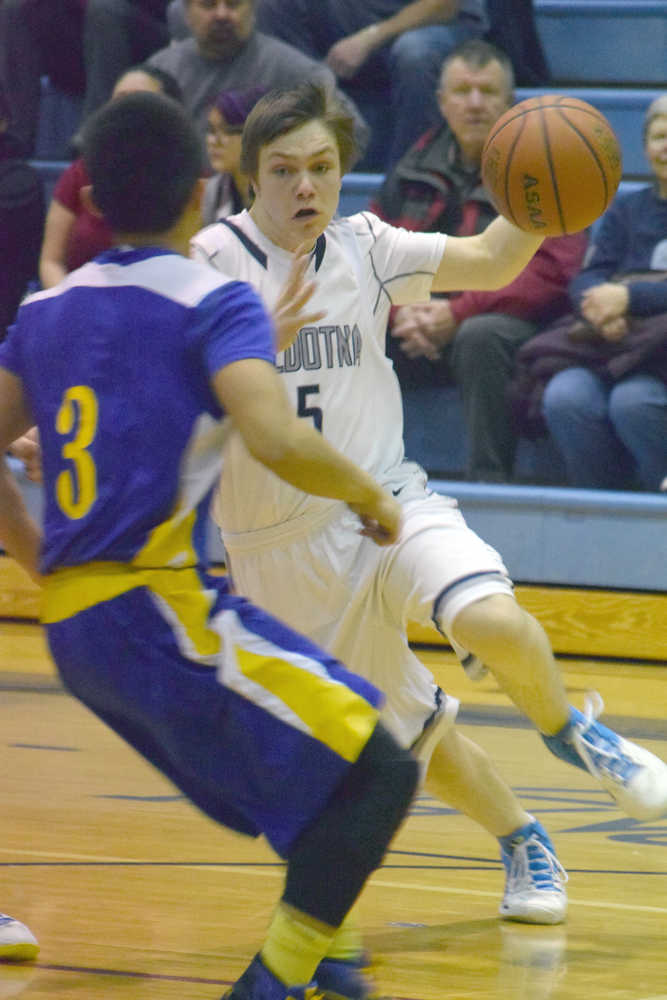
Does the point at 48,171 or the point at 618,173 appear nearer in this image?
the point at 618,173

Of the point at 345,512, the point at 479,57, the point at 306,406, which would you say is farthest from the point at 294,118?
the point at 479,57

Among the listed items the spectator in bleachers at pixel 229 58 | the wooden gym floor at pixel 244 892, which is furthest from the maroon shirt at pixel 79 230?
the wooden gym floor at pixel 244 892

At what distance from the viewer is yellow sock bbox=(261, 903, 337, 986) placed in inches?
85.8

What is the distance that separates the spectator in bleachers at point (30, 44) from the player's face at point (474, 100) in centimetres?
242

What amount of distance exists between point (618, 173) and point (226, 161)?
3.12 m

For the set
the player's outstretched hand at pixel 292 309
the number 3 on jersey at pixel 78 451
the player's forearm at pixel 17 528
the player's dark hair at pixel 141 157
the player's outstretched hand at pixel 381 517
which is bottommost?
the player's forearm at pixel 17 528

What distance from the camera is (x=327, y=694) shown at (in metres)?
2.18

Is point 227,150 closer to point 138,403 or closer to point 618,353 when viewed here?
point 618,353

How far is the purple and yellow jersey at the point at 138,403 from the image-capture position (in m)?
2.20

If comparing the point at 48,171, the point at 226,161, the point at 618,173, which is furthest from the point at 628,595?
the point at 48,171

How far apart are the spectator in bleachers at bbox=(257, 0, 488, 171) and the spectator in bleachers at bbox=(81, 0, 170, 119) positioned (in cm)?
67

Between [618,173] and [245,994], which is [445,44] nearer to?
[618,173]

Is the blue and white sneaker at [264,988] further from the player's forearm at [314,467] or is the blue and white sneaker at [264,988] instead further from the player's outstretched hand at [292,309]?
the player's outstretched hand at [292,309]

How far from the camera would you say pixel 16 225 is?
7.04 m
